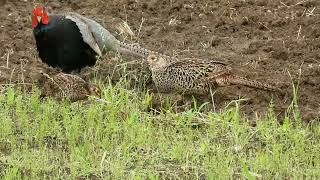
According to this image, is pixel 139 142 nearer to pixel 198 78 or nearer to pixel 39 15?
pixel 198 78

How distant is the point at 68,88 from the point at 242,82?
154cm

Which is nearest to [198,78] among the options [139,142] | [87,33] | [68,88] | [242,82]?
[242,82]

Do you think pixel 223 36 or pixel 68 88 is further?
pixel 223 36

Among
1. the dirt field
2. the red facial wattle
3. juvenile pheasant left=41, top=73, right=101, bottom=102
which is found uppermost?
the red facial wattle

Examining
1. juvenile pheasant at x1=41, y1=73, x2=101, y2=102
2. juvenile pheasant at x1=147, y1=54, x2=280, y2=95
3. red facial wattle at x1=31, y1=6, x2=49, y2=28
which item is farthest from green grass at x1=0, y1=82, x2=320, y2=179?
red facial wattle at x1=31, y1=6, x2=49, y2=28

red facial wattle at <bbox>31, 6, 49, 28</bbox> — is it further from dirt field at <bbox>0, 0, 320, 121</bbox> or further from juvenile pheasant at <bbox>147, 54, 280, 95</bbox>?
juvenile pheasant at <bbox>147, 54, 280, 95</bbox>

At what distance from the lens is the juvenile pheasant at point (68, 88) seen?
25.7 ft

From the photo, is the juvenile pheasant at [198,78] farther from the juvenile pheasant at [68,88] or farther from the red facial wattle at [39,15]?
the red facial wattle at [39,15]

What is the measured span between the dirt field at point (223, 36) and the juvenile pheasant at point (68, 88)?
0.60 metres

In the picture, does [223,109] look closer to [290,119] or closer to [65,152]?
[290,119]

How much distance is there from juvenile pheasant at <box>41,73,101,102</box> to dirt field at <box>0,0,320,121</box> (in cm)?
60

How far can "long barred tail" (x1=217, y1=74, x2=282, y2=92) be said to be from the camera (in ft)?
26.1

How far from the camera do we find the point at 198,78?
799 centimetres

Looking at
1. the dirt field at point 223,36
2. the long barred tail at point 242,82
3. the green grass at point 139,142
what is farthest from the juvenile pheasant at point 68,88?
the long barred tail at point 242,82
